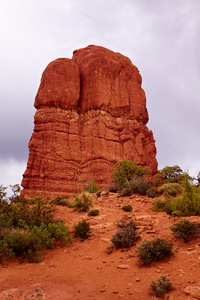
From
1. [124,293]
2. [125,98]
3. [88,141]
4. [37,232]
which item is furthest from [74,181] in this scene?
[124,293]

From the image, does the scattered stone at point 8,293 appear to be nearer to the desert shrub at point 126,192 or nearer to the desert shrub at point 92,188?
the desert shrub at point 126,192

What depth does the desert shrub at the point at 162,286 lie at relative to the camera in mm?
4152

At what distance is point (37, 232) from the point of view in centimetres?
732

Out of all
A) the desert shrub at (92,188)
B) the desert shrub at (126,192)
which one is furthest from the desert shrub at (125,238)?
the desert shrub at (92,188)

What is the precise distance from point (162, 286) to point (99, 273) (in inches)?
75.6

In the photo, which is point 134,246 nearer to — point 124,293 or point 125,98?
point 124,293

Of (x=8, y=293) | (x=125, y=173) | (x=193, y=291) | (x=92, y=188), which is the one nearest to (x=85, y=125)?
(x=92, y=188)

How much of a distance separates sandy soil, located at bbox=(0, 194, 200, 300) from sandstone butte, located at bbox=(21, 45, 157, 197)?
24.2m

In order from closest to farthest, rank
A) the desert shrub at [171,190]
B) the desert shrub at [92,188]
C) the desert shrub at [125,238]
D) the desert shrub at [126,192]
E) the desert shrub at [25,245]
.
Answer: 1. the desert shrub at [25,245]
2. the desert shrub at [125,238]
3. the desert shrub at [171,190]
4. the desert shrub at [126,192]
5. the desert shrub at [92,188]

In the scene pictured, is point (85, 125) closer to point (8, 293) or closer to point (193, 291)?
point (8, 293)

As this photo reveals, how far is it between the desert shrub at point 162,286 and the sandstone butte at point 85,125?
2741 centimetres

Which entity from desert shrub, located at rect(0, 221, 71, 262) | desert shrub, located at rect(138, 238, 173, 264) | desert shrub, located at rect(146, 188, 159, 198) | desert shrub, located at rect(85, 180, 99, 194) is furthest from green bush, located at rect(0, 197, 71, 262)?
desert shrub, located at rect(85, 180, 99, 194)

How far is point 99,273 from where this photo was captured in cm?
561

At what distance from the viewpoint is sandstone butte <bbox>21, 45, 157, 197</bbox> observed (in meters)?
32.4
